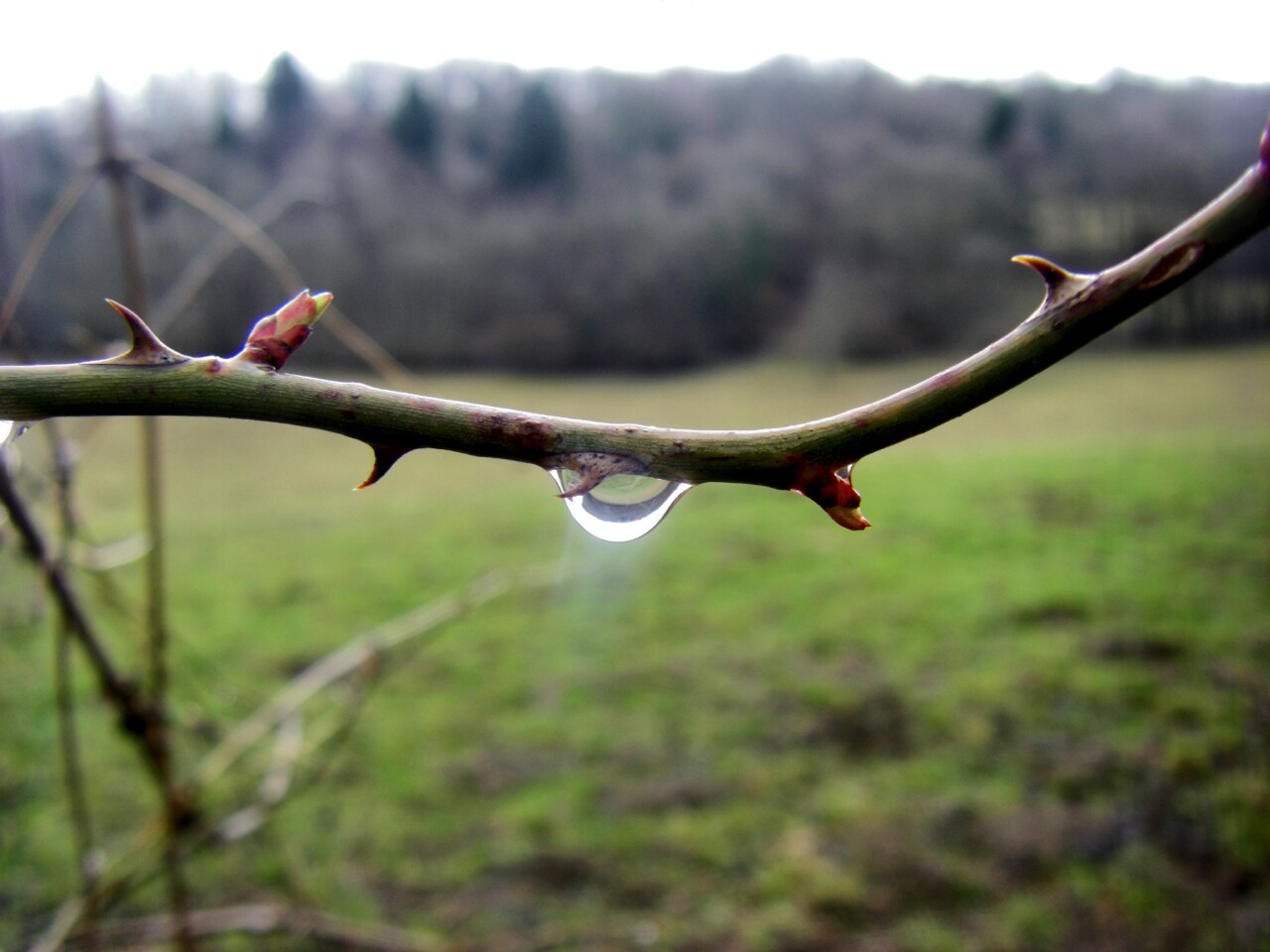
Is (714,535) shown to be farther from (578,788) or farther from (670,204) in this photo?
(578,788)

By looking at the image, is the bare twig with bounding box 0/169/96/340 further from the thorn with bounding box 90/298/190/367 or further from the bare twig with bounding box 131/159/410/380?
the thorn with bounding box 90/298/190/367

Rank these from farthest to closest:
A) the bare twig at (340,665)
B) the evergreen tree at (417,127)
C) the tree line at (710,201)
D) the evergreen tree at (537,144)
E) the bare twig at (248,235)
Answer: the evergreen tree at (537,144) → the evergreen tree at (417,127) → the tree line at (710,201) → the bare twig at (340,665) → the bare twig at (248,235)

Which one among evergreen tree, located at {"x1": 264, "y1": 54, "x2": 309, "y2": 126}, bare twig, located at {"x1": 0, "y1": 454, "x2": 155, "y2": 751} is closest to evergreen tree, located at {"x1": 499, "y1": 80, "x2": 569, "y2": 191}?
evergreen tree, located at {"x1": 264, "y1": 54, "x2": 309, "y2": 126}

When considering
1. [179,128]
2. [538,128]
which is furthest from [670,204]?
[179,128]

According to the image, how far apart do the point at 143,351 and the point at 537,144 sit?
3422 millimetres

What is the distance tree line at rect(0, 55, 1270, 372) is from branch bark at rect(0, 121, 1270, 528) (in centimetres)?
176

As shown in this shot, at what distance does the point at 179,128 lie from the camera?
1.54m

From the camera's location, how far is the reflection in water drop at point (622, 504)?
0.25 m

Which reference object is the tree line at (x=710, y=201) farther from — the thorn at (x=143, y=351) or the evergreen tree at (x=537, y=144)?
the thorn at (x=143, y=351)

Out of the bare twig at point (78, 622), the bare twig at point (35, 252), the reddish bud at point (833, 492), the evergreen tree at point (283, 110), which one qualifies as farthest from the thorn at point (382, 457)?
the evergreen tree at point (283, 110)

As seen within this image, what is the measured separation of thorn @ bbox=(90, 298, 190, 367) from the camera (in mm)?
229

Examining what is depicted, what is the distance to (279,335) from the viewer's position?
0.24 meters

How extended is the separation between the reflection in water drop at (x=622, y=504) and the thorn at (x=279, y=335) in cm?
8

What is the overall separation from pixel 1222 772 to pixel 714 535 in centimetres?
197
